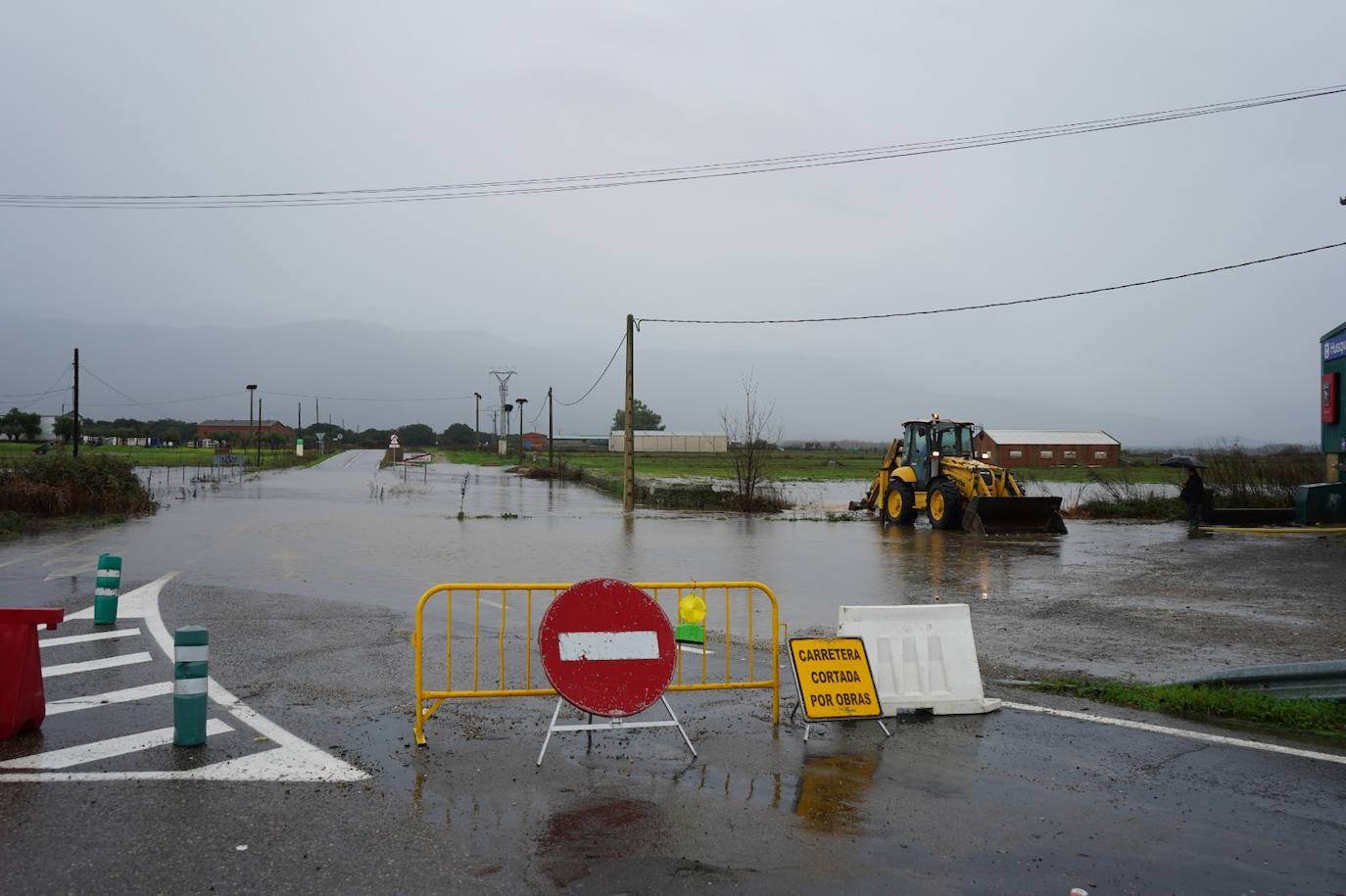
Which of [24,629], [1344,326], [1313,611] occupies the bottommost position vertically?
[1313,611]

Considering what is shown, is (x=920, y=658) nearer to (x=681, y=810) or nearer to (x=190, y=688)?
(x=681, y=810)

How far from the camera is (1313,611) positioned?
12797mm

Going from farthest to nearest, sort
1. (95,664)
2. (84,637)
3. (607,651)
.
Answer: (84,637)
(95,664)
(607,651)

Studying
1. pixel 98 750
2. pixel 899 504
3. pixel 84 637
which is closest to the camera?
pixel 98 750

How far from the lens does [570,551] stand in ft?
63.5

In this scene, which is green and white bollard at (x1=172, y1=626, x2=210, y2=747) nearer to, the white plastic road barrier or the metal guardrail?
the white plastic road barrier

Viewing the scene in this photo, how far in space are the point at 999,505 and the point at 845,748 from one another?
17.9 metres

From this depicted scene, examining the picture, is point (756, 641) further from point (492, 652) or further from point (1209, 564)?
point (1209, 564)

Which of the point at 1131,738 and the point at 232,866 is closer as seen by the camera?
the point at 232,866

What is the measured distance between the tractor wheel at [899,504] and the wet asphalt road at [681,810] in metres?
18.1

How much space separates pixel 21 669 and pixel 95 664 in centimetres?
264

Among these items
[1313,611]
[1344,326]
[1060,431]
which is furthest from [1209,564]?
[1060,431]

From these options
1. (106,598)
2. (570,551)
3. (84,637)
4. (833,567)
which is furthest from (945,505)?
(84,637)

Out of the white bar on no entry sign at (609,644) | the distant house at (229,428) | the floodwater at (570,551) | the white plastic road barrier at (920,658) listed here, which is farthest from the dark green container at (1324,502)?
the distant house at (229,428)
